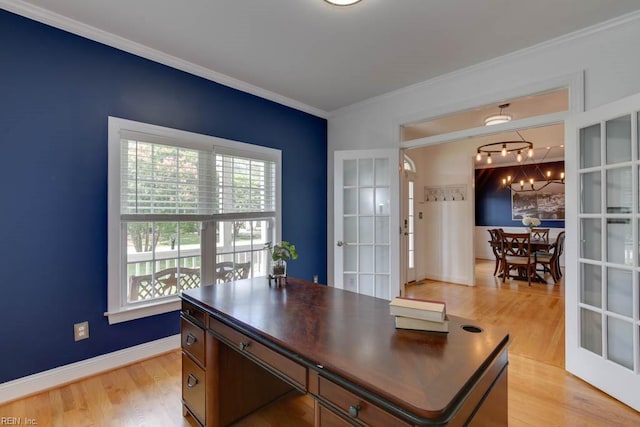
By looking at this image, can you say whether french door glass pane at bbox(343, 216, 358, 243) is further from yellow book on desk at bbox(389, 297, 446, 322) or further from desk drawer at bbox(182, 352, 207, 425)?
yellow book on desk at bbox(389, 297, 446, 322)

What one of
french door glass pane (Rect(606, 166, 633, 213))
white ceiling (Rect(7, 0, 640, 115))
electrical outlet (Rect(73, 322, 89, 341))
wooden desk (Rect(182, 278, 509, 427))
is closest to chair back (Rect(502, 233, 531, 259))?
french door glass pane (Rect(606, 166, 633, 213))

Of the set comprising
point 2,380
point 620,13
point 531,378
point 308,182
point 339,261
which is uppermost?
point 620,13

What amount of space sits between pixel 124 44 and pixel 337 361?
2.90 m

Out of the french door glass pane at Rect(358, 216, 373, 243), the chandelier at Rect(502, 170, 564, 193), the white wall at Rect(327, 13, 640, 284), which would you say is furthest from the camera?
the chandelier at Rect(502, 170, 564, 193)

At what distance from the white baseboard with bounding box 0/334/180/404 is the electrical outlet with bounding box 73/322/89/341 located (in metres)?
0.19

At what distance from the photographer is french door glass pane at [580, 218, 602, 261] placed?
7.37 feet

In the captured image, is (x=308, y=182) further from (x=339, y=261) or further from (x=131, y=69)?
(x=131, y=69)

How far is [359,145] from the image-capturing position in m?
3.98

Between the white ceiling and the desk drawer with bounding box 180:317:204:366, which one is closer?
the desk drawer with bounding box 180:317:204:366

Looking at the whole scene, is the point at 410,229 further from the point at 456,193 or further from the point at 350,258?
the point at 350,258

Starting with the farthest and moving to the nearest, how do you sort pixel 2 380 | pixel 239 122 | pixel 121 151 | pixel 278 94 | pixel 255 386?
pixel 278 94 < pixel 239 122 < pixel 121 151 < pixel 2 380 < pixel 255 386

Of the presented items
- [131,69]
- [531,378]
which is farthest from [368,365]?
[131,69]

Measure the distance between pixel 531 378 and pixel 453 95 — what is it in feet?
8.53

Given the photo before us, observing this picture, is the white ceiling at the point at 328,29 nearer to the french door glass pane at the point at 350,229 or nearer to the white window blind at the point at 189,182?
the white window blind at the point at 189,182
